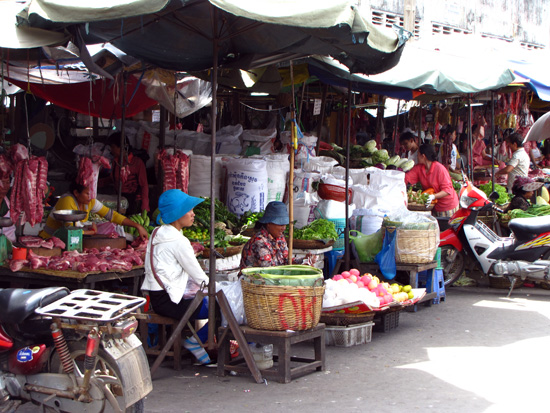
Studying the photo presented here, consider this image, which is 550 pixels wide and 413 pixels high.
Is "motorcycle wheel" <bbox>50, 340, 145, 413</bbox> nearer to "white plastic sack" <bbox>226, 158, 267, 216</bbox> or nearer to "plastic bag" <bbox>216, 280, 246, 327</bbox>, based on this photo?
"plastic bag" <bbox>216, 280, 246, 327</bbox>

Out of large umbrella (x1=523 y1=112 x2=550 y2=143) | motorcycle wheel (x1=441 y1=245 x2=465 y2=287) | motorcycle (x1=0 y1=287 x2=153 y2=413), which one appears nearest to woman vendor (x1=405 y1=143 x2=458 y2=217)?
motorcycle wheel (x1=441 y1=245 x2=465 y2=287)

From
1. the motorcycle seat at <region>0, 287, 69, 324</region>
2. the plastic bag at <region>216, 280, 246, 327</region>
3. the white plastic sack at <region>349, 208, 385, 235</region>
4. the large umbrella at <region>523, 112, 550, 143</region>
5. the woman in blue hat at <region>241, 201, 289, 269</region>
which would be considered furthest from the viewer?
the large umbrella at <region>523, 112, 550, 143</region>

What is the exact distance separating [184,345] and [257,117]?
8595mm

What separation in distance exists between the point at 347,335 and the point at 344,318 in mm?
169

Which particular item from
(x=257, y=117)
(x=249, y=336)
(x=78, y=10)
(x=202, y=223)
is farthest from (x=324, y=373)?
(x=257, y=117)

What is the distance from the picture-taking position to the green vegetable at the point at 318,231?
768 centimetres

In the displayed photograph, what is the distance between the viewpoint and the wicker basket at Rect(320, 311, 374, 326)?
21.4 ft

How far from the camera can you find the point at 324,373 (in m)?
5.64

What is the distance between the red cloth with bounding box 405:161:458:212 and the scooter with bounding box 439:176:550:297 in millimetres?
386

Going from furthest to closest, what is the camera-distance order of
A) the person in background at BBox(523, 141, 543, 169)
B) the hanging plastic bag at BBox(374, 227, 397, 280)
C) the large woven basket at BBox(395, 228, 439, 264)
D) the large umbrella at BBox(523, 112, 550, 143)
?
1. the person in background at BBox(523, 141, 543, 169)
2. the large umbrella at BBox(523, 112, 550, 143)
3. the large woven basket at BBox(395, 228, 439, 264)
4. the hanging plastic bag at BBox(374, 227, 397, 280)

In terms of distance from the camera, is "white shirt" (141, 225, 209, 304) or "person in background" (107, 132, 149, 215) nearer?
"white shirt" (141, 225, 209, 304)

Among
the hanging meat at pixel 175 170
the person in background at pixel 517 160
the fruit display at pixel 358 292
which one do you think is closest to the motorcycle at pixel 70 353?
the fruit display at pixel 358 292

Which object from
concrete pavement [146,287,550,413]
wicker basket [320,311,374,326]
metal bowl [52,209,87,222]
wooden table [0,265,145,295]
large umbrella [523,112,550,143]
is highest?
large umbrella [523,112,550,143]

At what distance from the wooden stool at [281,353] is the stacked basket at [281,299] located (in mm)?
65
